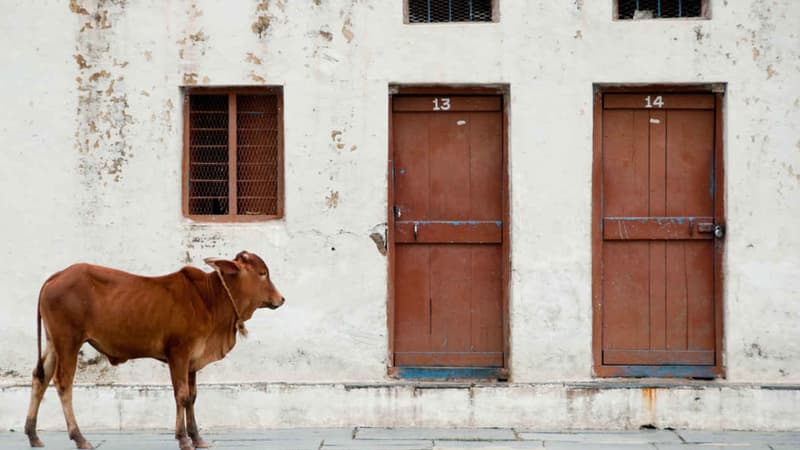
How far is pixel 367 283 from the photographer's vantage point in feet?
35.5

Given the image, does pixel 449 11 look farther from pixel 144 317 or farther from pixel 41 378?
pixel 41 378

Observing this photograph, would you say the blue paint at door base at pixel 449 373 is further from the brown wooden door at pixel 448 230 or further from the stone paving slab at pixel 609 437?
the stone paving slab at pixel 609 437

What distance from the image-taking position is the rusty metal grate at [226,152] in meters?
11.0

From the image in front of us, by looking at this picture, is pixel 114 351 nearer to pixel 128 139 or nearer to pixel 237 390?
pixel 237 390

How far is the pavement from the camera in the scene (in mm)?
9805

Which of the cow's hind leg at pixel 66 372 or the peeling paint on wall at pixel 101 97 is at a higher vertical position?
the peeling paint on wall at pixel 101 97

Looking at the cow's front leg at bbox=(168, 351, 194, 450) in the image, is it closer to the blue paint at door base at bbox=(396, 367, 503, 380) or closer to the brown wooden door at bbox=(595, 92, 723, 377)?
the blue paint at door base at bbox=(396, 367, 503, 380)

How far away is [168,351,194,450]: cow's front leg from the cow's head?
0.59 meters

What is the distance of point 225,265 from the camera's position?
923cm

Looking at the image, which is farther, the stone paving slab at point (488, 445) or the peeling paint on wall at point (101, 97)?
the peeling paint on wall at point (101, 97)

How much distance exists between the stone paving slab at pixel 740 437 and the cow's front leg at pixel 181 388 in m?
3.86

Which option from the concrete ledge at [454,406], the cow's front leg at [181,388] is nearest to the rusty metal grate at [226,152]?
the concrete ledge at [454,406]

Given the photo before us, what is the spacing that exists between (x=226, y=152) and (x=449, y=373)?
264 cm

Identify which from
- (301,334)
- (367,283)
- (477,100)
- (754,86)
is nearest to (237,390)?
(301,334)
